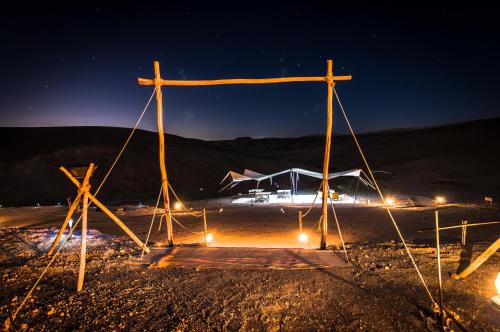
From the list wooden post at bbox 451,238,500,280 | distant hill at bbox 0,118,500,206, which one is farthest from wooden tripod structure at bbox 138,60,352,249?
distant hill at bbox 0,118,500,206

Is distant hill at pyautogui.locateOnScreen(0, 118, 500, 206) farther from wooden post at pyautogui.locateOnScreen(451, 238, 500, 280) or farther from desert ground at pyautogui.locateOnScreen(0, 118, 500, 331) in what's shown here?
wooden post at pyautogui.locateOnScreen(451, 238, 500, 280)

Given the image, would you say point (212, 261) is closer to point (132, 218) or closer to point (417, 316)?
point (417, 316)

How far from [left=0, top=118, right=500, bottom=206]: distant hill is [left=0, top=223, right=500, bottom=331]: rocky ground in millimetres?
19666

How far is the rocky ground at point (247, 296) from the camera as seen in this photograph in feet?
13.4

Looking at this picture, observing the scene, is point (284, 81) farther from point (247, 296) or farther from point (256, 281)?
point (247, 296)

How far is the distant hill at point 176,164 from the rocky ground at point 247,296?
19.7 m

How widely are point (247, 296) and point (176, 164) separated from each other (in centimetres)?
3744

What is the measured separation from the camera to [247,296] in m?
4.84

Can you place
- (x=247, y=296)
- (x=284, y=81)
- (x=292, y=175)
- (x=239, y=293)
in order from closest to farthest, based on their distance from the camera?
(x=247, y=296) < (x=239, y=293) < (x=284, y=81) < (x=292, y=175)

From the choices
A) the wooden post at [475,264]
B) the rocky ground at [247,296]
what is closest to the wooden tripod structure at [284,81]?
the rocky ground at [247,296]

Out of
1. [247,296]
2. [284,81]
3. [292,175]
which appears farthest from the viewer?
[292,175]

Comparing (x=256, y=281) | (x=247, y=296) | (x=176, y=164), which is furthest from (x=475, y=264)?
(x=176, y=164)

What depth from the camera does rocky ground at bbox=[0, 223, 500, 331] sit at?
409 cm

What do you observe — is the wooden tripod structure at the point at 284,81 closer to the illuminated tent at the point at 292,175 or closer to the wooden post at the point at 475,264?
the wooden post at the point at 475,264
